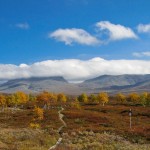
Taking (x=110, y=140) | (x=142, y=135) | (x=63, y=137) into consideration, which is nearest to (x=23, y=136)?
(x=63, y=137)

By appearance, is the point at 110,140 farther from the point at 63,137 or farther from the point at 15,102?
the point at 15,102

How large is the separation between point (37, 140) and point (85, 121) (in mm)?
43156

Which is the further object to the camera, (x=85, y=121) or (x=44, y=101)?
(x=44, y=101)

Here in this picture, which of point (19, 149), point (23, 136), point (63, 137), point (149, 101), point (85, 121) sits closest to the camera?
point (19, 149)

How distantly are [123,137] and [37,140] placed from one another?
599 inches

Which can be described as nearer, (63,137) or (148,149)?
(148,149)

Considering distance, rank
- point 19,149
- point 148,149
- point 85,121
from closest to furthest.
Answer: point 19,149 < point 148,149 < point 85,121

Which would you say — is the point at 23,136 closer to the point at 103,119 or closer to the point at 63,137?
the point at 63,137

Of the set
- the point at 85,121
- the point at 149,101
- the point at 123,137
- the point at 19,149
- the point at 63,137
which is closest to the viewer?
the point at 19,149

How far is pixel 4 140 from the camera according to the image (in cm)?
3759

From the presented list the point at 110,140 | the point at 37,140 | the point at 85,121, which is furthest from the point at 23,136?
the point at 85,121

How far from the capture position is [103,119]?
275ft

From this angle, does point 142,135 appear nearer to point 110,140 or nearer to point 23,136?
point 110,140

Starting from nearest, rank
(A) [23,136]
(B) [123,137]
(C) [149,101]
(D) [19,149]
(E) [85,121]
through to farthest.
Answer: (D) [19,149] < (A) [23,136] < (B) [123,137] < (E) [85,121] < (C) [149,101]
